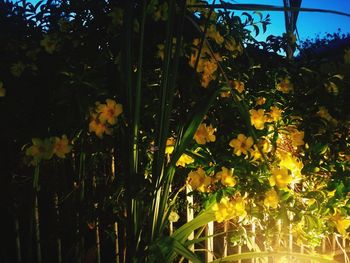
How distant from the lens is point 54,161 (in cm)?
142

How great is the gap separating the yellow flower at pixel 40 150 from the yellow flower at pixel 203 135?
0.46 m

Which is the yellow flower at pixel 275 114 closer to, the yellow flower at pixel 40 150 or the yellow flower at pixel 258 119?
the yellow flower at pixel 258 119

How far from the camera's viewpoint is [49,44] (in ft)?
3.75

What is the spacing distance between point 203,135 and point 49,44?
24.1 inches

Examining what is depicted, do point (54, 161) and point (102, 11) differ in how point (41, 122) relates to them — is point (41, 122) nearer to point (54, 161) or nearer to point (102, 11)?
point (54, 161)

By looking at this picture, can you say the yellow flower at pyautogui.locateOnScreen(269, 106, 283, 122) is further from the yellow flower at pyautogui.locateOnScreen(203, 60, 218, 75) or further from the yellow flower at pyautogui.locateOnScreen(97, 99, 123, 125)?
the yellow flower at pyautogui.locateOnScreen(97, 99, 123, 125)

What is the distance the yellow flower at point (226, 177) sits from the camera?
1.07 meters

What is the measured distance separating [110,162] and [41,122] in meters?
0.46

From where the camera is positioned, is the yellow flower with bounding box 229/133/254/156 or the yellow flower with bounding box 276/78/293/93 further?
the yellow flower with bounding box 276/78/293/93

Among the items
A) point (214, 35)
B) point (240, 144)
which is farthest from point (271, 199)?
point (214, 35)

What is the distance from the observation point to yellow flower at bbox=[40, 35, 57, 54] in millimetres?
1134

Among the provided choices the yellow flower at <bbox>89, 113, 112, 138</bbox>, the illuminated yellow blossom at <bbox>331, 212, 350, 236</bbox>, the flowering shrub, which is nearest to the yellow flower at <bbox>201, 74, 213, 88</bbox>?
the flowering shrub

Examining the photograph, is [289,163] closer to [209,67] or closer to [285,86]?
[285,86]

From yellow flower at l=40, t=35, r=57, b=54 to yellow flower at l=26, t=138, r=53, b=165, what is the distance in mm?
319
